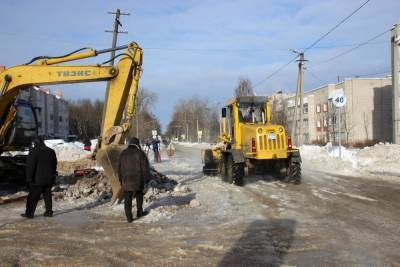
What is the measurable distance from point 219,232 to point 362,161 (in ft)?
58.4

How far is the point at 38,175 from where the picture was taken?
1098 centimetres

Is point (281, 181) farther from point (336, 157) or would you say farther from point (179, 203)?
point (336, 157)

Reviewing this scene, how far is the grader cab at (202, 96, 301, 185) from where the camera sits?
55.5 feet

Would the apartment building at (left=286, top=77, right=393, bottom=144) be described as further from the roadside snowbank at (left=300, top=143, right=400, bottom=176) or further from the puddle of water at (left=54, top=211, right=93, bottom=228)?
the puddle of water at (left=54, top=211, right=93, bottom=228)

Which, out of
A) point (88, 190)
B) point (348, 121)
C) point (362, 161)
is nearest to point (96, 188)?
point (88, 190)

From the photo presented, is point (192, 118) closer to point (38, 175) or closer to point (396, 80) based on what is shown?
point (396, 80)

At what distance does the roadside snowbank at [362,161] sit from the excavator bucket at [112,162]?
12622mm

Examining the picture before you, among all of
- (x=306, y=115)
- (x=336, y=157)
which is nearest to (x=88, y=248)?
(x=336, y=157)

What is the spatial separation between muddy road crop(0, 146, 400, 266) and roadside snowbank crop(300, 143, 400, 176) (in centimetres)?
836

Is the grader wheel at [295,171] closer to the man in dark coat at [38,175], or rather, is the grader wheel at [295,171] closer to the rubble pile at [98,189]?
the rubble pile at [98,189]

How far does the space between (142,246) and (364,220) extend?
15.1ft

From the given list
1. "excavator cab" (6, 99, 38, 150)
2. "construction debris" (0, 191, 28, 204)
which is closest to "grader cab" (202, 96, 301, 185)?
"construction debris" (0, 191, 28, 204)

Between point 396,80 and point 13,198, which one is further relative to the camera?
point 396,80

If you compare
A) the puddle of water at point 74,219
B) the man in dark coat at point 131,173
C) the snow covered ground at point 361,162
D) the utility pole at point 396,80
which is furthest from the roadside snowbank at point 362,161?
the utility pole at point 396,80
